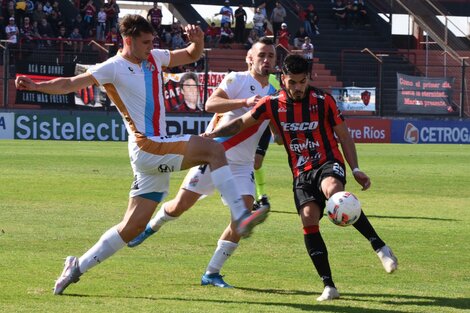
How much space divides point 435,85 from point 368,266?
32.6 metres

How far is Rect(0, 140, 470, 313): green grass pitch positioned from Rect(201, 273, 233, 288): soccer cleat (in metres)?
0.13

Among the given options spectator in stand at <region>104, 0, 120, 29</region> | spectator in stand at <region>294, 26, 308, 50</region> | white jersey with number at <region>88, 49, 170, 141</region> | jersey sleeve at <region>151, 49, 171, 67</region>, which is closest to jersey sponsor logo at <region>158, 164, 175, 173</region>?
white jersey with number at <region>88, 49, 170, 141</region>

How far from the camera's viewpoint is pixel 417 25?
52.7 metres

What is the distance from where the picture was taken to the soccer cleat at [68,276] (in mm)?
8562

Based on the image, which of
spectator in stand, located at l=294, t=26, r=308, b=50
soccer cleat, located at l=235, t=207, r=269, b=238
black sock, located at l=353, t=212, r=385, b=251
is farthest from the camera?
spectator in stand, located at l=294, t=26, r=308, b=50

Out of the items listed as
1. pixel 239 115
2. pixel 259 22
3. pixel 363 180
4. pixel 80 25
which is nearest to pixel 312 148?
pixel 363 180

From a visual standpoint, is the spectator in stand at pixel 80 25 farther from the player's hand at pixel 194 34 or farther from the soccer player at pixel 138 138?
the soccer player at pixel 138 138

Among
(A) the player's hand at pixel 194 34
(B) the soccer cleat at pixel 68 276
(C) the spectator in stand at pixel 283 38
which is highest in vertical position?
(C) the spectator in stand at pixel 283 38

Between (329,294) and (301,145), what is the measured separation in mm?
1280

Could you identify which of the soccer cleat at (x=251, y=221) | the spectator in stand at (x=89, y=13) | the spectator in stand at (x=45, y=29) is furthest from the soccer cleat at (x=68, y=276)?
the spectator in stand at (x=89, y=13)

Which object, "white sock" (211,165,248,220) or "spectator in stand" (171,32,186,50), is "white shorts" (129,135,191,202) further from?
"spectator in stand" (171,32,186,50)

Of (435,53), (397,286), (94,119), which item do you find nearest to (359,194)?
(397,286)

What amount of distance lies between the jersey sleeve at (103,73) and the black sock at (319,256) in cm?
203

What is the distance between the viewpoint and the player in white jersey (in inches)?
388
